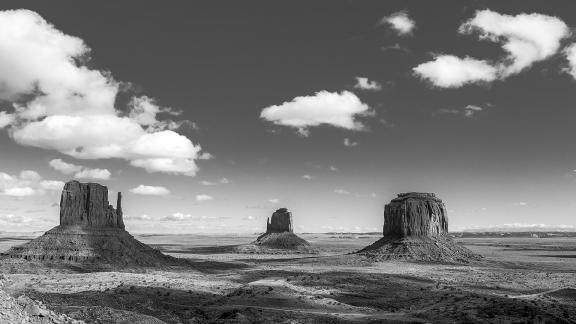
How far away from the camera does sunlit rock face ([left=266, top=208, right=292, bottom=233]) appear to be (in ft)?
554

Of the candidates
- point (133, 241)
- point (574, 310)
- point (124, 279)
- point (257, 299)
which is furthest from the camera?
point (133, 241)

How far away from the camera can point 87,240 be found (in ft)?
260

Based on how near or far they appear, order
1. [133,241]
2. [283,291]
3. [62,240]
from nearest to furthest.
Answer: [283,291] < [62,240] < [133,241]

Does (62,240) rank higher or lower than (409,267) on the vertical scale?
higher

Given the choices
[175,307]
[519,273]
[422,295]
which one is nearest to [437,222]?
[519,273]

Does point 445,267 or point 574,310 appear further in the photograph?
point 445,267

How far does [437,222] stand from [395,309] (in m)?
77.2

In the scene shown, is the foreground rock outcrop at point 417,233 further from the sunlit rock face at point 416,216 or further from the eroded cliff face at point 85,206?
the eroded cliff face at point 85,206

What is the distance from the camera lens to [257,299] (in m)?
44.4

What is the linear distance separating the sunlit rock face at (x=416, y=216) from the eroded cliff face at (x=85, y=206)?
65.7m

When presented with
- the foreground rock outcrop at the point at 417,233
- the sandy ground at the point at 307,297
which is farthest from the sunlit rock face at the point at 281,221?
the sandy ground at the point at 307,297

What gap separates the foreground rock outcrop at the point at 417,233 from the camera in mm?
→ 105125

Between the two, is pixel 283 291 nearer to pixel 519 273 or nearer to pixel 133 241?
pixel 133 241

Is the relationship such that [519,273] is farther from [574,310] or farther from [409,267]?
[574,310]
